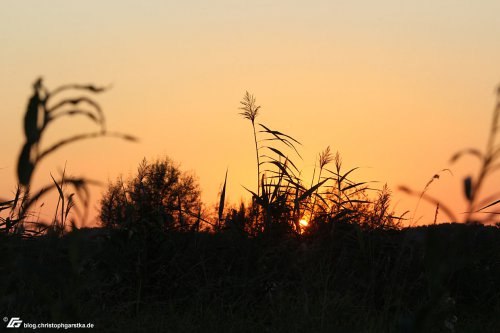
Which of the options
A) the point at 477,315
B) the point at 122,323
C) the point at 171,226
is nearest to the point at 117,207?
the point at 171,226

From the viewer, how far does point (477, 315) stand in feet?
20.2

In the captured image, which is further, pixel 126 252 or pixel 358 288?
pixel 358 288

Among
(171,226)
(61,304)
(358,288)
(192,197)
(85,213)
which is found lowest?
(61,304)

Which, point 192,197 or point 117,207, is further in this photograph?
point 192,197

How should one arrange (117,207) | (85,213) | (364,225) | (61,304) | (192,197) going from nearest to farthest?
(85,213) → (61,304) → (117,207) → (364,225) → (192,197)

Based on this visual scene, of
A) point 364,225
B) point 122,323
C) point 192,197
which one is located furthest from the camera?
point 192,197

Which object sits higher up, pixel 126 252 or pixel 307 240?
pixel 307 240

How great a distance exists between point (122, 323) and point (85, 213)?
2.82 m

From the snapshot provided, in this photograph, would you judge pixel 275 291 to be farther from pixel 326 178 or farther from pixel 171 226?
pixel 326 178

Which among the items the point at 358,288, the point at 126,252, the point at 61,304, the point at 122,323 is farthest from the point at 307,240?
the point at 61,304

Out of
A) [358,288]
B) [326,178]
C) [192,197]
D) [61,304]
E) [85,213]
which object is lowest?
[61,304]

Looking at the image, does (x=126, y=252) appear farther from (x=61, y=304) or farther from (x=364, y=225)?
(x=61, y=304)

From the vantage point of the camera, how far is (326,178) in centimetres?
684

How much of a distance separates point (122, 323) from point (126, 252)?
1.09 meters
